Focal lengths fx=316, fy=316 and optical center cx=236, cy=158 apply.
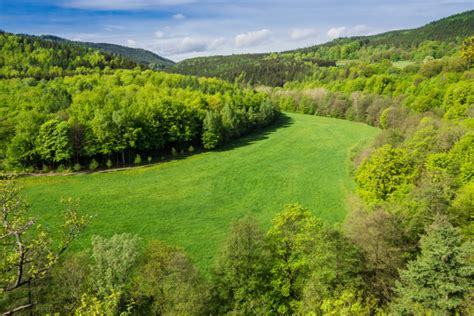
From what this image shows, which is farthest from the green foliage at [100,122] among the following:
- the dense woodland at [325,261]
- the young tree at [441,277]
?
the young tree at [441,277]

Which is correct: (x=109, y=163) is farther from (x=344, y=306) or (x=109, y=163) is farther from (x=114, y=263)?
(x=344, y=306)

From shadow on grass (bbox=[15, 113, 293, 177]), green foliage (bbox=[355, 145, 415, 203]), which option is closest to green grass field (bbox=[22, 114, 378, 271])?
shadow on grass (bbox=[15, 113, 293, 177])

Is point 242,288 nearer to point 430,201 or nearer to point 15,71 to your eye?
point 430,201

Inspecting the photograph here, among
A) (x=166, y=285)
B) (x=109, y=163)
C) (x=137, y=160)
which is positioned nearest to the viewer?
(x=166, y=285)

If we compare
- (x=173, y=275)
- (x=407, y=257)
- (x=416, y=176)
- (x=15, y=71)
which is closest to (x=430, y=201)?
(x=407, y=257)

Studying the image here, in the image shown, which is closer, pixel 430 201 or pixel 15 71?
pixel 430 201

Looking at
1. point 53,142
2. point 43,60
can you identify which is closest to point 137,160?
point 53,142
